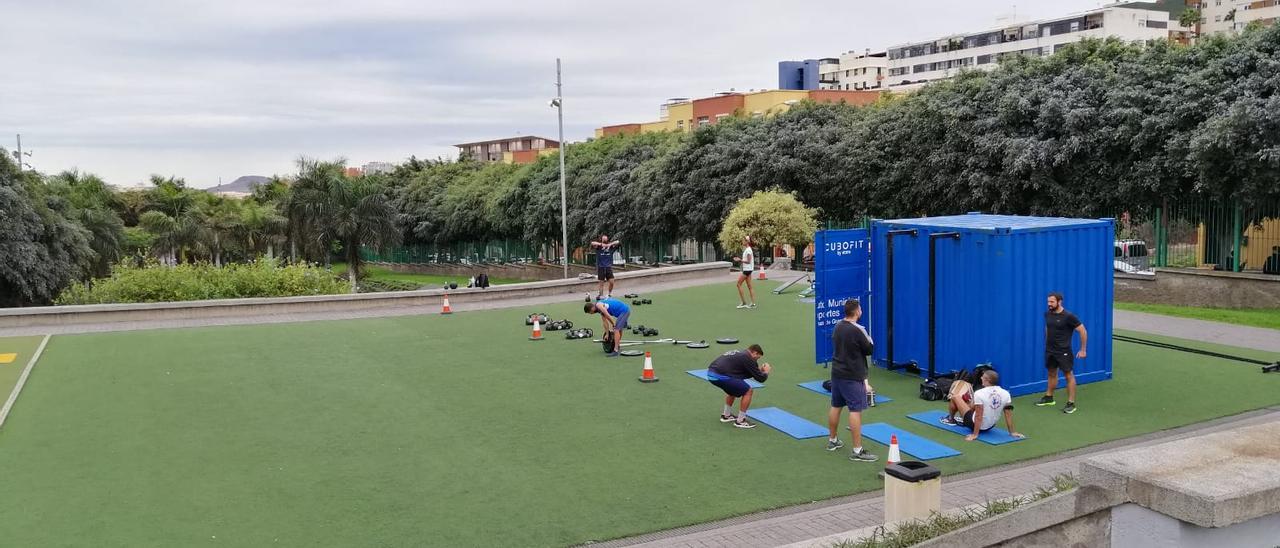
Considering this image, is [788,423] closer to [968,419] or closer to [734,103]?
[968,419]

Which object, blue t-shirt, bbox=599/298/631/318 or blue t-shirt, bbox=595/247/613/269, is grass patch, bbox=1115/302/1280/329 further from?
blue t-shirt, bbox=599/298/631/318

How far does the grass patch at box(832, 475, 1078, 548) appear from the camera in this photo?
6.23m

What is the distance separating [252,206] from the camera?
58.2m

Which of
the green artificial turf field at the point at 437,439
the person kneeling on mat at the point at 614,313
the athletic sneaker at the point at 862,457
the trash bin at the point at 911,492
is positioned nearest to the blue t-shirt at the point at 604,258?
the green artificial turf field at the point at 437,439

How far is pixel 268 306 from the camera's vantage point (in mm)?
22938

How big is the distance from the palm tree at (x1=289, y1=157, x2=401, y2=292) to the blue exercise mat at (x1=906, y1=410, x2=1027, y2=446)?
104ft

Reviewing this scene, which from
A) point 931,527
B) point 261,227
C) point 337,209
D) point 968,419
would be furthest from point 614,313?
point 261,227

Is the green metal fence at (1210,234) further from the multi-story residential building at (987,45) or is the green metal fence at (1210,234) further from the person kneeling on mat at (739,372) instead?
the multi-story residential building at (987,45)

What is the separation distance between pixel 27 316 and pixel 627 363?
14.5 metres

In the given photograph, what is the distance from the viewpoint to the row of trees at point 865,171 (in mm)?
23031

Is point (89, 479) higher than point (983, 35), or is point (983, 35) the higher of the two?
point (983, 35)

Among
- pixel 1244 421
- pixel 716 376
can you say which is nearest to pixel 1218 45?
pixel 1244 421

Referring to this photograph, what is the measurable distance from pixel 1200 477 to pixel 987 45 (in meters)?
102

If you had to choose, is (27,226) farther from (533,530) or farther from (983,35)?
(983,35)
